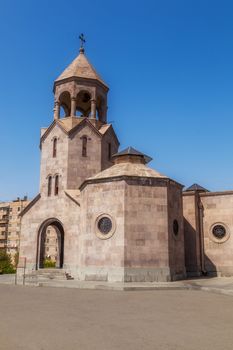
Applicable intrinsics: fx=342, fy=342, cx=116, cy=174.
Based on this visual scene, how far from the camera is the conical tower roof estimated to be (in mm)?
27206

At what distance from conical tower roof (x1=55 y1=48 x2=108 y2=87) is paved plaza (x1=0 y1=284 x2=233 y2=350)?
1864cm

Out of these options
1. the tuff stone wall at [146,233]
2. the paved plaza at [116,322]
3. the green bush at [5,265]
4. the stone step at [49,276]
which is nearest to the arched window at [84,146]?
Result: the tuff stone wall at [146,233]

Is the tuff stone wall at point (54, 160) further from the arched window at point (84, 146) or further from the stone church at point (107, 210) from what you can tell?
the arched window at point (84, 146)

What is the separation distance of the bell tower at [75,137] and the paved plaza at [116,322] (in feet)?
42.5

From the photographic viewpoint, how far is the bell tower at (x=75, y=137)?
83.9ft

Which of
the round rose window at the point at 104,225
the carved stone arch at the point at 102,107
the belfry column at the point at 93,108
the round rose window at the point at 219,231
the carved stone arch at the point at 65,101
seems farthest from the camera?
the carved stone arch at the point at 102,107

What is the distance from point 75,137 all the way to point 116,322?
1868cm

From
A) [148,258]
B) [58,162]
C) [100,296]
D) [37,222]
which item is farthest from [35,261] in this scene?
[100,296]

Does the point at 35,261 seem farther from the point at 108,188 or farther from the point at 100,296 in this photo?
the point at 100,296

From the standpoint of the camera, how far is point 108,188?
2081 cm

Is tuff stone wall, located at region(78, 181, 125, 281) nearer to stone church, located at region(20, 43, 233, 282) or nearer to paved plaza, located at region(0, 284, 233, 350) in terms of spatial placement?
stone church, located at region(20, 43, 233, 282)

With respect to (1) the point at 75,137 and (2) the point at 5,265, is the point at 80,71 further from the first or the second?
(2) the point at 5,265

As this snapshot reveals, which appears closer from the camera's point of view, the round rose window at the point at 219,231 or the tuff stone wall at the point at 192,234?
the tuff stone wall at the point at 192,234

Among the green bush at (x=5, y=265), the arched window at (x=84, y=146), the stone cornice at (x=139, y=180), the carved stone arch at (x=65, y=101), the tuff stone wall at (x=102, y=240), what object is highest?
the carved stone arch at (x=65, y=101)
